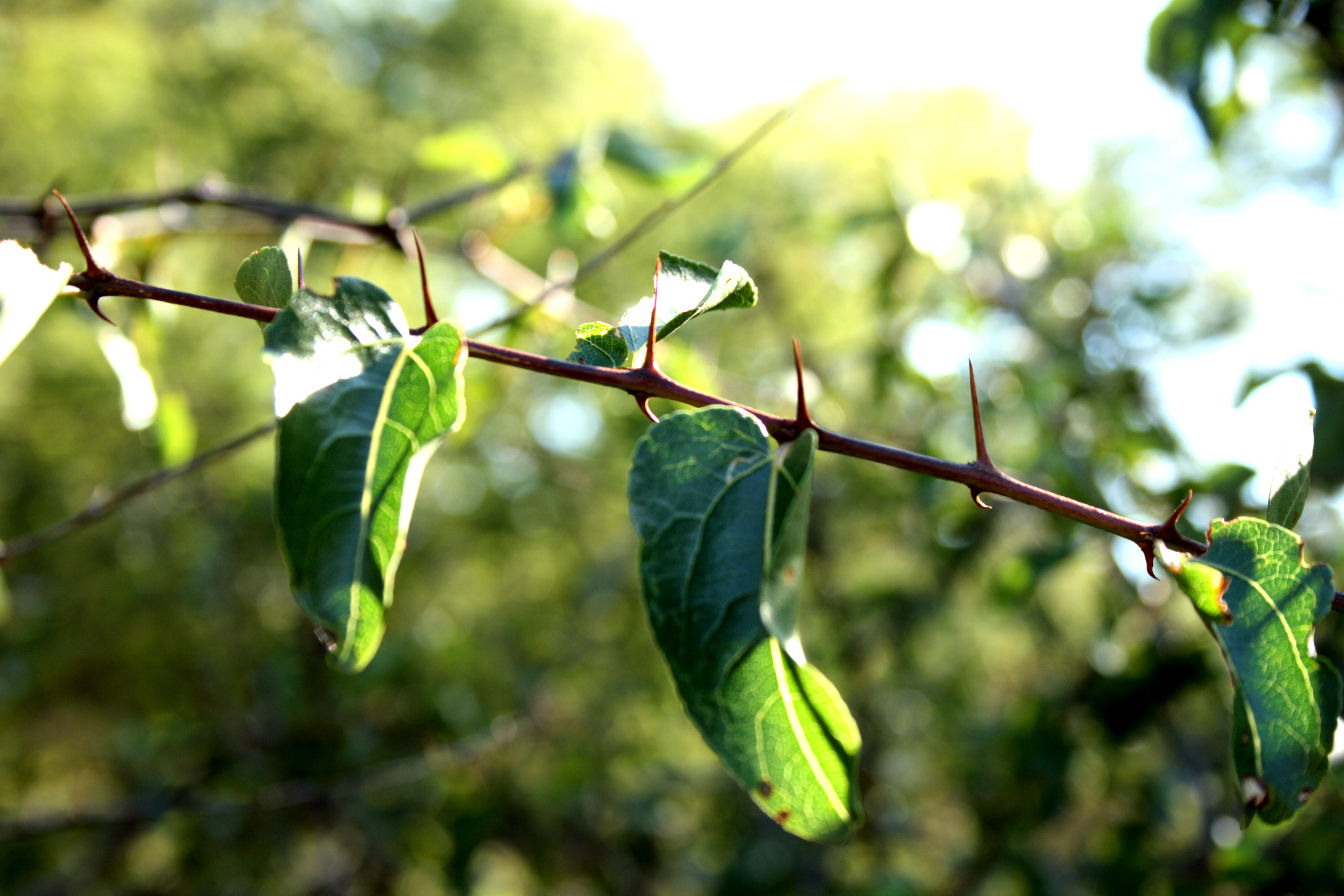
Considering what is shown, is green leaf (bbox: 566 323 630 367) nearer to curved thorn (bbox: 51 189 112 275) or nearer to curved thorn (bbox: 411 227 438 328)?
curved thorn (bbox: 411 227 438 328)

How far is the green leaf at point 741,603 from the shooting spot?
27cm

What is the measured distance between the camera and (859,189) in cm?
283

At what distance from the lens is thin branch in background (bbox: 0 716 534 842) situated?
31.3 inches

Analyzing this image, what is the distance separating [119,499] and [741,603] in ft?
1.57

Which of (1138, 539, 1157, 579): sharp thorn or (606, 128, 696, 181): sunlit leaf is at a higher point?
(1138, 539, 1157, 579): sharp thorn

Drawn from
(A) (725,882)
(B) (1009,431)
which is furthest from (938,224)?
(A) (725,882)

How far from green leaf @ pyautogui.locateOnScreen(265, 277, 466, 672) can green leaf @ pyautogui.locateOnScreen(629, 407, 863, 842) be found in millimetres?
74

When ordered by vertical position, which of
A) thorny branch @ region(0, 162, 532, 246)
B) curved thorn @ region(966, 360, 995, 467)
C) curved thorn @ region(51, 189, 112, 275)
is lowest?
thorny branch @ region(0, 162, 532, 246)

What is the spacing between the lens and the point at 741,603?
27 cm

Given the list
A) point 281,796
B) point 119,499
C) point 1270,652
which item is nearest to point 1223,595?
point 1270,652

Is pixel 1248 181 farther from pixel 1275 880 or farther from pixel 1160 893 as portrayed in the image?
pixel 1275 880

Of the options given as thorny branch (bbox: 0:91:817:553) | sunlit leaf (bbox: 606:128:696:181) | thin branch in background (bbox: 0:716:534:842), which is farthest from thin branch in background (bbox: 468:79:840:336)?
thin branch in background (bbox: 0:716:534:842)

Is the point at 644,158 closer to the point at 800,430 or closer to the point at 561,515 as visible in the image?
the point at 800,430

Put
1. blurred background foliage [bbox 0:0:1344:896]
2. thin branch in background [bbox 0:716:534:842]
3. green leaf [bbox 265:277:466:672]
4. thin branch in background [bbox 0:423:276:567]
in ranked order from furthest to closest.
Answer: blurred background foliage [bbox 0:0:1344:896] < thin branch in background [bbox 0:716:534:842] < thin branch in background [bbox 0:423:276:567] < green leaf [bbox 265:277:466:672]
